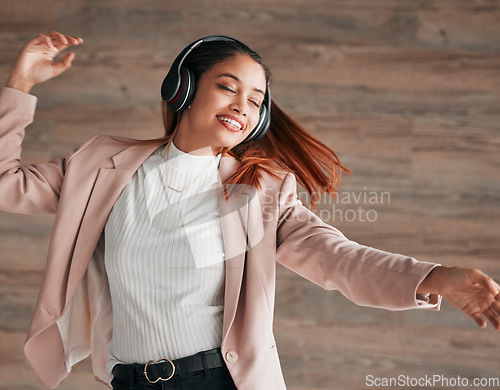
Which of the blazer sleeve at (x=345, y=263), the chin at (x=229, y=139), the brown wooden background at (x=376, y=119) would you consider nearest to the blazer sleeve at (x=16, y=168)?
the chin at (x=229, y=139)

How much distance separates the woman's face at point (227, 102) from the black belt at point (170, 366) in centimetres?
44

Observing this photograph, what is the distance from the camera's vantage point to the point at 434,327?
7.40ft

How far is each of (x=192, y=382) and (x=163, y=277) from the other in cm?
21

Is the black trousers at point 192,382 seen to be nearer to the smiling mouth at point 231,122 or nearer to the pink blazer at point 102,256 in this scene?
the pink blazer at point 102,256

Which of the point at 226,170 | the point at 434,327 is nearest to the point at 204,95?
the point at 226,170

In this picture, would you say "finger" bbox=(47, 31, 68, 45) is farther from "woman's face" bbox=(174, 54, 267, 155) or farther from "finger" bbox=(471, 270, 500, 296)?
"finger" bbox=(471, 270, 500, 296)

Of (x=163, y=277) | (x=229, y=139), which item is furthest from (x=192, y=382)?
(x=229, y=139)

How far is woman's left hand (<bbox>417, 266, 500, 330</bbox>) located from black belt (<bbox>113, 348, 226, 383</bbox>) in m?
0.46

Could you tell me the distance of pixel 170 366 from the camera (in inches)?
43.3

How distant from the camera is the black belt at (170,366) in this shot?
1098 millimetres

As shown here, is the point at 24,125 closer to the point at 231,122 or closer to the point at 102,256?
the point at 102,256

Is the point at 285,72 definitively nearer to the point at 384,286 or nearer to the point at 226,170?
the point at 226,170

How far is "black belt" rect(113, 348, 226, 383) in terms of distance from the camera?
1.10m

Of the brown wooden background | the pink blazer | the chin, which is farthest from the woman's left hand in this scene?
the brown wooden background
